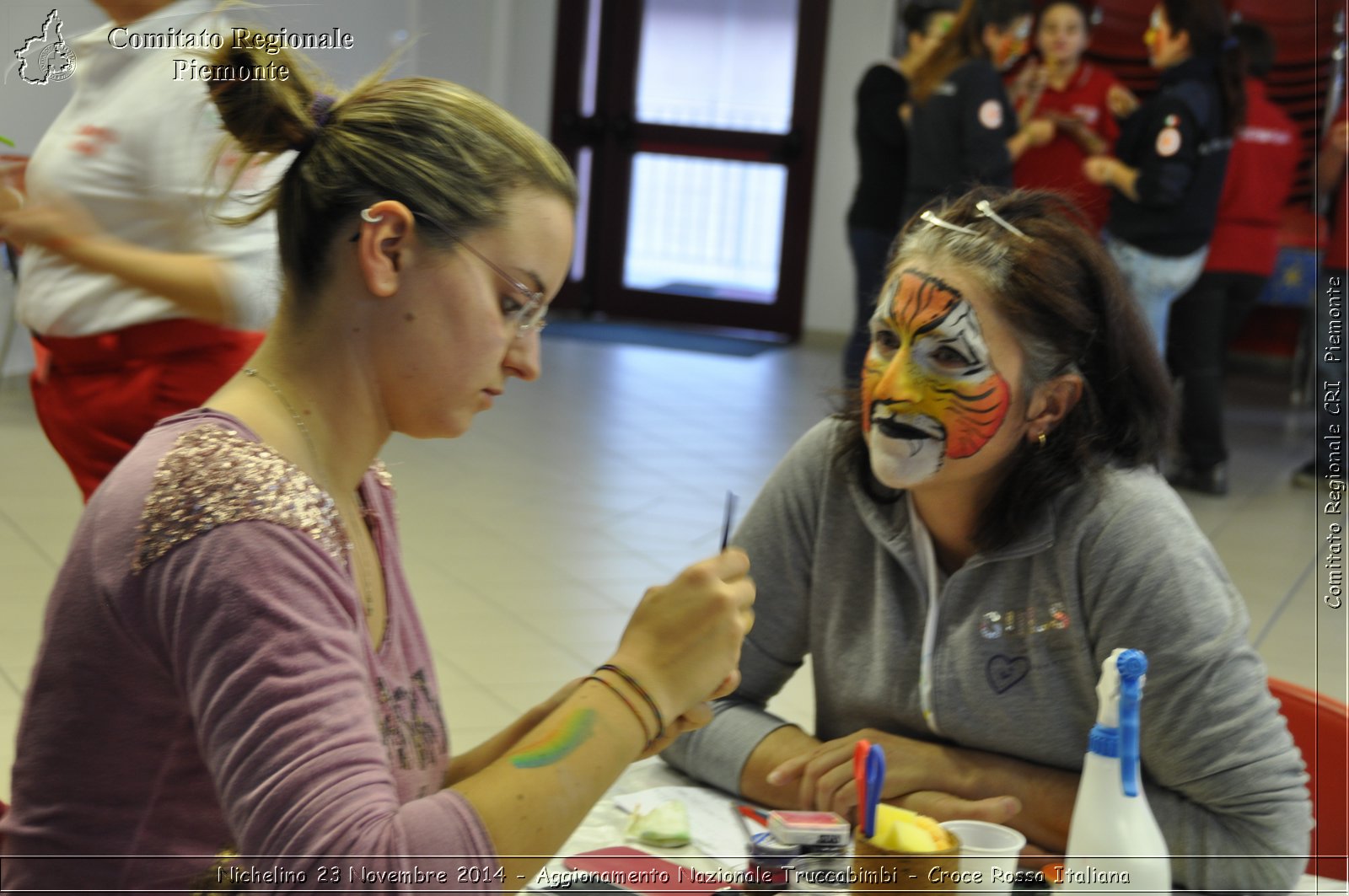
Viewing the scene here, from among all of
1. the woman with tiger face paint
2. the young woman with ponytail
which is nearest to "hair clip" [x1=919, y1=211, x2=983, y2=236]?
the woman with tiger face paint

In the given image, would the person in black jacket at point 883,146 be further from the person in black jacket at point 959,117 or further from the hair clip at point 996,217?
the hair clip at point 996,217

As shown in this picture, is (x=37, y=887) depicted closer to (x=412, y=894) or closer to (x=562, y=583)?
(x=412, y=894)

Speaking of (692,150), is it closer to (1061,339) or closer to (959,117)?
(959,117)

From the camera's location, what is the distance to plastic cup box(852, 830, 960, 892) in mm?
1090

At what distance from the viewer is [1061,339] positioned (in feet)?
5.14

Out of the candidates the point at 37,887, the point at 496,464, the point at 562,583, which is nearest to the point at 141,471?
the point at 37,887

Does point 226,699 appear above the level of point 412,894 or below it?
above

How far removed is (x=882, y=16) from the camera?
8148 millimetres

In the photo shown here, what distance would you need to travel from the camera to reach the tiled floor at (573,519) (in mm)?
3221

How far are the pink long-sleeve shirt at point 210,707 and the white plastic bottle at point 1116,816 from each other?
0.48m

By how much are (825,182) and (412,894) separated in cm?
785

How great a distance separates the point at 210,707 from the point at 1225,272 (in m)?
5.15

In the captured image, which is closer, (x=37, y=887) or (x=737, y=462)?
(x=37, y=887)

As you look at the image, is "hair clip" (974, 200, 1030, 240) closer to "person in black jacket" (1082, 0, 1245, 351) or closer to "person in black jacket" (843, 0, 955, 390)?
"person in black jacket" (1082, 0, 1245, 351)
